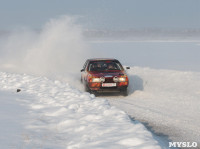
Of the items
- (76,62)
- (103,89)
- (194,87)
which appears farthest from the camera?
(76,62)

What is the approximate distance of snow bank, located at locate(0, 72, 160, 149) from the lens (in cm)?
477

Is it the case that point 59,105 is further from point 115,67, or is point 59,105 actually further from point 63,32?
point 63,32

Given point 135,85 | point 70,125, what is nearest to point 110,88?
point 135,85

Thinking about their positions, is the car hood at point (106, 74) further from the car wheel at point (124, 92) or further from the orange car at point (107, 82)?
the car wheel at point (124, 92)

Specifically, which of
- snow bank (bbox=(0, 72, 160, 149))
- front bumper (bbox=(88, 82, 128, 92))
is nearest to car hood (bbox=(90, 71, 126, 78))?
front bumper (bbox=(88, 82, 128, 92))

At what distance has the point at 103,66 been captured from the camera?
11.9 metres

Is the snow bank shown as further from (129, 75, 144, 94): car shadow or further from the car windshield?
(129, 75, 144, 94): car shadow

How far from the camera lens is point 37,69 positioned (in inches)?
838

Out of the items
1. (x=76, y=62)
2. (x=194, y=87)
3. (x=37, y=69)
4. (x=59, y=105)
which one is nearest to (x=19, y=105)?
(x=59, y=105)

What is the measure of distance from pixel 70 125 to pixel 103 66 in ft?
20.0

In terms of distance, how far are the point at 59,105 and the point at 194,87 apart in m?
6.92

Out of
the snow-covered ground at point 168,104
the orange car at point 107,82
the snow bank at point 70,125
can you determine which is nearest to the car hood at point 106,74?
the orange car at point 107,82

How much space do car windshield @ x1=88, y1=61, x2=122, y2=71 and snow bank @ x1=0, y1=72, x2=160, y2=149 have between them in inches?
102

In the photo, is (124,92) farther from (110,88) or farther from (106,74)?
(106,74)
